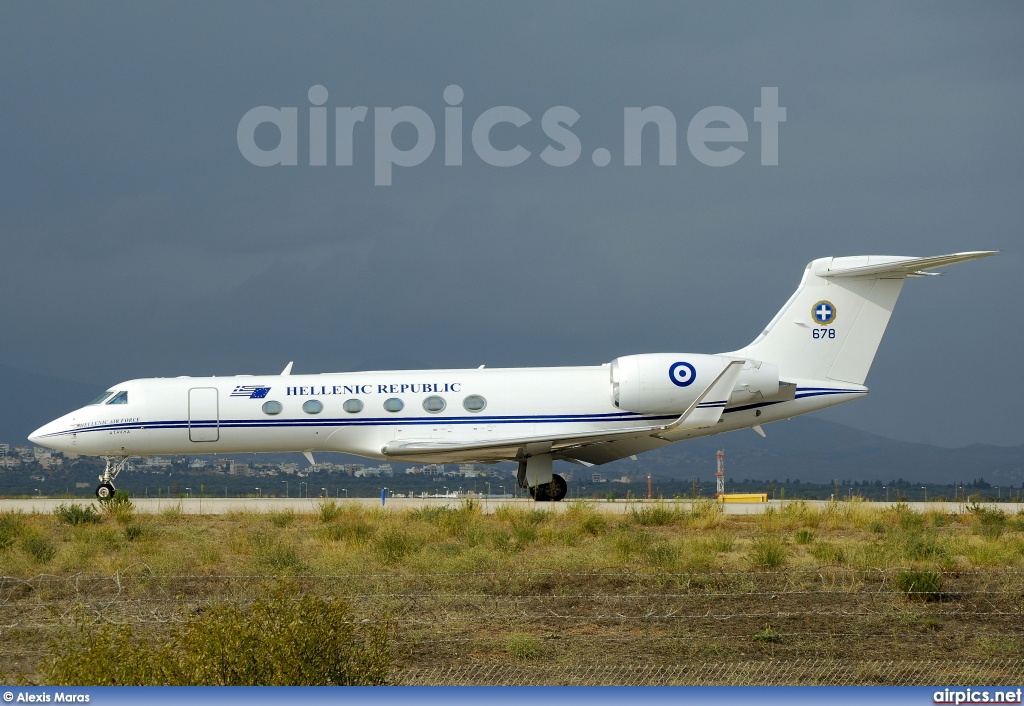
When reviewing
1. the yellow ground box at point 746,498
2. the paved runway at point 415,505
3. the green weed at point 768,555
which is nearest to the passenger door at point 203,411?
the paved runway at point 415,505

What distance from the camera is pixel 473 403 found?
997 inches

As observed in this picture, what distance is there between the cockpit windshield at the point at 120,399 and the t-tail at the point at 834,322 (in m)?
13.3

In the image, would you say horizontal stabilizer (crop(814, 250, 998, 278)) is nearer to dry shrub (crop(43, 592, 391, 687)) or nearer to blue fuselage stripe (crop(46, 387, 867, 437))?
blue fuselage stripe (crop(46, 387, 867, 437))

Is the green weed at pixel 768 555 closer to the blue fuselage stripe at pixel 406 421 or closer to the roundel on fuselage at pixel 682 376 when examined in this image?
the roundel on fuselage at pixel 682 376

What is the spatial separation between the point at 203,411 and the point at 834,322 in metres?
13.8

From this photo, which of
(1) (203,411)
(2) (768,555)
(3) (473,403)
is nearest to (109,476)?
(1) (203,411)

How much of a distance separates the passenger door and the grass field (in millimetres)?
4409

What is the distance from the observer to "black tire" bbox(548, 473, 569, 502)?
84.9 feet

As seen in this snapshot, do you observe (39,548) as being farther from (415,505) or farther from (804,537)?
(804,537)

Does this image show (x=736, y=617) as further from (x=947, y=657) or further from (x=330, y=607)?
(x=330, y=607)

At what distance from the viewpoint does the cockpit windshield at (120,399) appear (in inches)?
1024

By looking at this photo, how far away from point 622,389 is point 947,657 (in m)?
13.4

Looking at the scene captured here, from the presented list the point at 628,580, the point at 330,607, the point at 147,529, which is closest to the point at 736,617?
the point at 628,580

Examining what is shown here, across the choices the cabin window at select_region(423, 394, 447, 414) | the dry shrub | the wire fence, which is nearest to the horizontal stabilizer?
the cabin window at select_region(423, 394, 447, 414)
